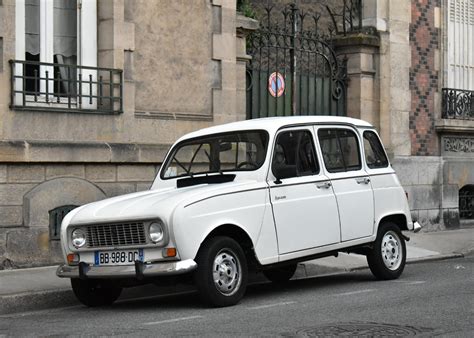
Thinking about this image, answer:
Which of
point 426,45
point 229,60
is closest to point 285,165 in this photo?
point 229,60

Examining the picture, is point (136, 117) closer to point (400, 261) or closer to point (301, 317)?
point (400, 261)

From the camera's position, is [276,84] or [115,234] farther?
[276,84]

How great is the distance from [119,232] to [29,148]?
350cm

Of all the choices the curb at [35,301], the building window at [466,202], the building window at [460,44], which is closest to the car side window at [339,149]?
the curb at [35,301]

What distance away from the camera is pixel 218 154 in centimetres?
1178

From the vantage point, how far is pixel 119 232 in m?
10.4

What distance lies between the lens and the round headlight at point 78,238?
10688 millimetres

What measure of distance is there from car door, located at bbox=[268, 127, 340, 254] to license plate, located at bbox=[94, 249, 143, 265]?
1.57 metres

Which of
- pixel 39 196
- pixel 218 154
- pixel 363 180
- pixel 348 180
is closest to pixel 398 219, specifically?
pixel 363 180

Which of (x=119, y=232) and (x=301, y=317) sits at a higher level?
(x=119, y=232)

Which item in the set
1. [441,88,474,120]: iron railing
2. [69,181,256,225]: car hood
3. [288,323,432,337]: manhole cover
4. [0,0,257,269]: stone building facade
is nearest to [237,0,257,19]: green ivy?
[0,0,257,269]: stone building facade

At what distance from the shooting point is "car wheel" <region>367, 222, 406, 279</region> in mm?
12406

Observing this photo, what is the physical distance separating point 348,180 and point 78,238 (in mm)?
3196

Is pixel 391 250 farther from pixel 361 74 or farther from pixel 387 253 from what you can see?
pixel 361 74
